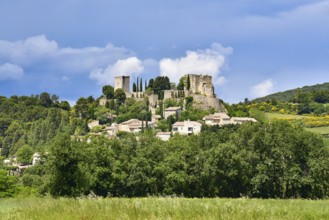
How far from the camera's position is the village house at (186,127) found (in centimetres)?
11629

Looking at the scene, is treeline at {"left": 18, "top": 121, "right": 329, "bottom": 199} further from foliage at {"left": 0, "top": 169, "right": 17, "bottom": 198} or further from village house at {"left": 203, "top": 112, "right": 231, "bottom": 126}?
village house at {"left": 203, "top": 112, "right": 231, "bottom": 126}

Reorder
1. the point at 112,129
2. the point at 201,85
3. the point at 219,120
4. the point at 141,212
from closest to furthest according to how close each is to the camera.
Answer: the point at 141,212
the point at 219,120
the point at 112,129
the point at 201,85

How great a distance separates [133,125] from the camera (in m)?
128

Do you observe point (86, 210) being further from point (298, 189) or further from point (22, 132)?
point (22, 132)

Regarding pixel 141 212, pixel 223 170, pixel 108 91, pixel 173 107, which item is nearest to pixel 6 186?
pixel 223 170

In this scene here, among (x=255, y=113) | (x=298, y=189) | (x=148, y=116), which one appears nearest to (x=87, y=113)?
(x=148, y=116)

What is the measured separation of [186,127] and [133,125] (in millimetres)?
18909

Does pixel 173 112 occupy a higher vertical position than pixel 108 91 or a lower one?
lower

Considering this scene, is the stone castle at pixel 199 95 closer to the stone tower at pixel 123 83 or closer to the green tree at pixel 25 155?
the stone tower at pixel 123 83

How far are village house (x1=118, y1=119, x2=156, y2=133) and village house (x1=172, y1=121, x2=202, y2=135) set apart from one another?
10097mm

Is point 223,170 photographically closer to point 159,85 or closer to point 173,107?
point 173,107

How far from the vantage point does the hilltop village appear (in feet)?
396

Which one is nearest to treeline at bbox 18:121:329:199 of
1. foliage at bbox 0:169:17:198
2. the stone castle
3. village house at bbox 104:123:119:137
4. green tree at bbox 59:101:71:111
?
foliage at bbox 0:169:17:198

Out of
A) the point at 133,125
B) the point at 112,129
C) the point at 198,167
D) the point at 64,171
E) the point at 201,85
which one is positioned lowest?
the point at 198,167
